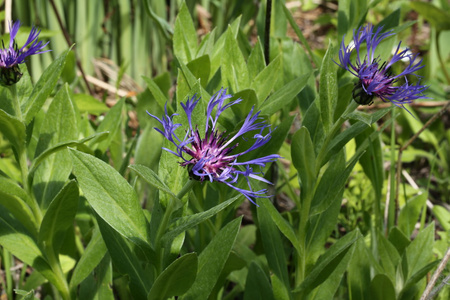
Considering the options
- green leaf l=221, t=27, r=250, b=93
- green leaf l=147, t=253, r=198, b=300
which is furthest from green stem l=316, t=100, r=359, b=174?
green leaf l=147, t=253, r=198, b=300

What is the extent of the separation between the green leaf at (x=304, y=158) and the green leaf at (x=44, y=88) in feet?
1.50

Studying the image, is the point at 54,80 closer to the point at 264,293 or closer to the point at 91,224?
the point at 91,224

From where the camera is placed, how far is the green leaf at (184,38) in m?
1.28

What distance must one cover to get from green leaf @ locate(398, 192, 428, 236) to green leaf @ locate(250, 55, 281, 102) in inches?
22.1

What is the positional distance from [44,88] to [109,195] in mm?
282

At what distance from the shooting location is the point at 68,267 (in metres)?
1.36

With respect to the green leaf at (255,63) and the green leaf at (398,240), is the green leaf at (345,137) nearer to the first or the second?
the green leaf at (255,63)

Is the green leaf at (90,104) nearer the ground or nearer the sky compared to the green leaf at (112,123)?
nearer the ground

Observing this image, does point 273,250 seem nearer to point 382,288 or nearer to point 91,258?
point 382,288

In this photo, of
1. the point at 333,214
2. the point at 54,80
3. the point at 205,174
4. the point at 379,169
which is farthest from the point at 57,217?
the point at 379,169

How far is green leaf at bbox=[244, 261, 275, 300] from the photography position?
1.20m

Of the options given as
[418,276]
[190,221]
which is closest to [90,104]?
[190,221]

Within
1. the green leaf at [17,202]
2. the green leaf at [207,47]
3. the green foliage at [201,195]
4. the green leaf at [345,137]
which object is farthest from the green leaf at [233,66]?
the green leaf at [17,202]

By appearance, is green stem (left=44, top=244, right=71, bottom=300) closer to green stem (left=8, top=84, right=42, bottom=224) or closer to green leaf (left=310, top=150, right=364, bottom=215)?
green stem (left=8, top=84, right=42, bottom=224)
